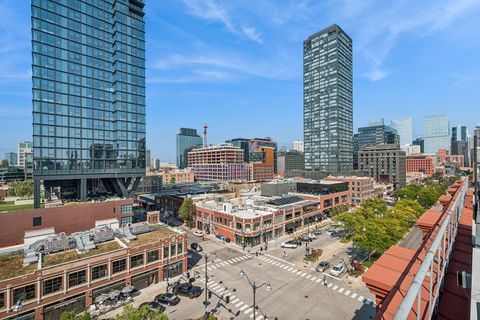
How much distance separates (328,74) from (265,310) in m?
153

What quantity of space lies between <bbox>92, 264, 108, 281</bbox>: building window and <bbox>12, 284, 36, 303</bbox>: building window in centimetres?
645

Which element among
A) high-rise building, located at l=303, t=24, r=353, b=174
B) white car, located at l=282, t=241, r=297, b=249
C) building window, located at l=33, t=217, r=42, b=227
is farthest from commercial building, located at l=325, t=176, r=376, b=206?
building window, located at l=33, t=217, r=42, b=227

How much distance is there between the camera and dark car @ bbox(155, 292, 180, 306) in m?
33.5

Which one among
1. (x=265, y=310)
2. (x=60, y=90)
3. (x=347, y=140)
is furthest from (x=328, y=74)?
(x=265, y=310)

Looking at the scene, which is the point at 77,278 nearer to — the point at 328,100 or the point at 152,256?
the point at 152,256

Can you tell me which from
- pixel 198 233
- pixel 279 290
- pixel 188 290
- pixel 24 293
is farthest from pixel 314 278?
pixel 24 293

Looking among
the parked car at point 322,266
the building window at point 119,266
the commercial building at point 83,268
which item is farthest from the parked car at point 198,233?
the parked car at point 322,266

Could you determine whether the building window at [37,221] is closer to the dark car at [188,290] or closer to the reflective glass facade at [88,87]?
the reflective glass facade at [88,87]

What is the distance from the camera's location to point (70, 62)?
199 feet

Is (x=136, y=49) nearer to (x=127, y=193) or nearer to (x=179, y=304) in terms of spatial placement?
(x=127, y=193)

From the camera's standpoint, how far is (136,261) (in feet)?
126

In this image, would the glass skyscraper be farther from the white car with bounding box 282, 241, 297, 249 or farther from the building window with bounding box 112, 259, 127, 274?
the white car with bounding box 282, 241, 297, 249

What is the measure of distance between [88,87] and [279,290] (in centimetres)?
6488

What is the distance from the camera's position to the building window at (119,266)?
3619 centimetres
